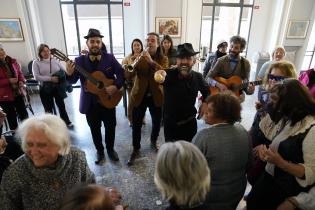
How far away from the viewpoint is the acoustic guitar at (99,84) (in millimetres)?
2734

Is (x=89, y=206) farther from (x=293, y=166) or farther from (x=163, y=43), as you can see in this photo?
(x=163, y=43)

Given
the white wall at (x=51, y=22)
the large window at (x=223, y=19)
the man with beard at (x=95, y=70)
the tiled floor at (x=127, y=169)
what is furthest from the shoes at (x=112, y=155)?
the large window at (x=223, y=19)

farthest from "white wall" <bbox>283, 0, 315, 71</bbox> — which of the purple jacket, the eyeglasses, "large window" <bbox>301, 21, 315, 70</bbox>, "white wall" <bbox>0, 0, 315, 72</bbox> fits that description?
the purple jacket

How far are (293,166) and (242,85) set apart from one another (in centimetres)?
213

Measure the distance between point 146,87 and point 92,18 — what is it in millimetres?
5651

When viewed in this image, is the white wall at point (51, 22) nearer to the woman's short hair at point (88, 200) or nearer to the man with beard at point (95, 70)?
the man with beard at point (95, 70)

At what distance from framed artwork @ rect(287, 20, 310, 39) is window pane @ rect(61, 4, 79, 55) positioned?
677cm

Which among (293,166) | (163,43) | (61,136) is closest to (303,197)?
(293,166)

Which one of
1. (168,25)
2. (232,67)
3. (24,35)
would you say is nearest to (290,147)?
(232,67)

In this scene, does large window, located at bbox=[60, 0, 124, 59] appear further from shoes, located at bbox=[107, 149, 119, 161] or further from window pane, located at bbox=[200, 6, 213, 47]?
shoes, located at bbox=[107, 149, 119, 161]

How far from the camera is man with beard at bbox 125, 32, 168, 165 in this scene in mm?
2943

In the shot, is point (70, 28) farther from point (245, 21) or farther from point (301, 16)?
point (301, 16)

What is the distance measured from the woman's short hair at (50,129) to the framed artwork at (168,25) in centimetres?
541

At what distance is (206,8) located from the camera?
25.1 ft
